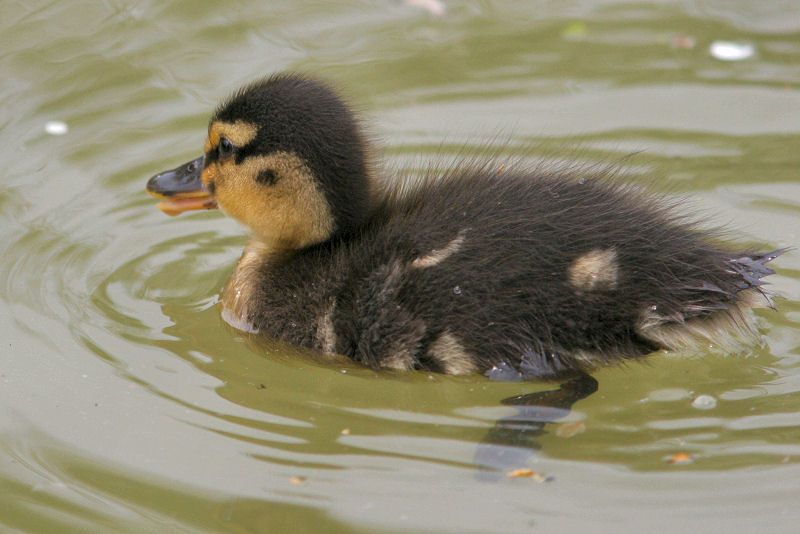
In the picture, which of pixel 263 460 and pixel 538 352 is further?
pixel 538 352

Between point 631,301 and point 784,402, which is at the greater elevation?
point 631,301

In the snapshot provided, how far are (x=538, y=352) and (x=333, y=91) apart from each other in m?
1.07

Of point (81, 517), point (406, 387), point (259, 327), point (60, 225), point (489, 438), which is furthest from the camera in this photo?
point (60, 225)

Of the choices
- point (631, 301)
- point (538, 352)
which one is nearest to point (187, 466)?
point (538, 352)

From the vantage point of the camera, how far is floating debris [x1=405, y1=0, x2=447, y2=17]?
6.77 meters

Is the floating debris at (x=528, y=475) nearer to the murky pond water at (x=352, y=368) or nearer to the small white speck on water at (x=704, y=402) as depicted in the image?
the murky pond water at (x=352, y=368)

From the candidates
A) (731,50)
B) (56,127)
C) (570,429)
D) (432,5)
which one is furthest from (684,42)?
(570,429)

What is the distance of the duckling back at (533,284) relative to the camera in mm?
3834

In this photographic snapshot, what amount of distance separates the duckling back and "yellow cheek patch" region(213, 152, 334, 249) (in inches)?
7.5

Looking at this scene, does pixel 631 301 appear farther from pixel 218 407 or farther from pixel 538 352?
pixel 218 407

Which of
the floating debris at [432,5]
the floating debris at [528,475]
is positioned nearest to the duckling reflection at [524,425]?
the floating debris at [528,475]

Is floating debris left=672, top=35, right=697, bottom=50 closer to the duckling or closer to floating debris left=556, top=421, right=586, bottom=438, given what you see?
the duckling

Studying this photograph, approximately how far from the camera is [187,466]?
3.61 m

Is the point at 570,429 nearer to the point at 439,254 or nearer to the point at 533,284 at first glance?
the point at 533,284
